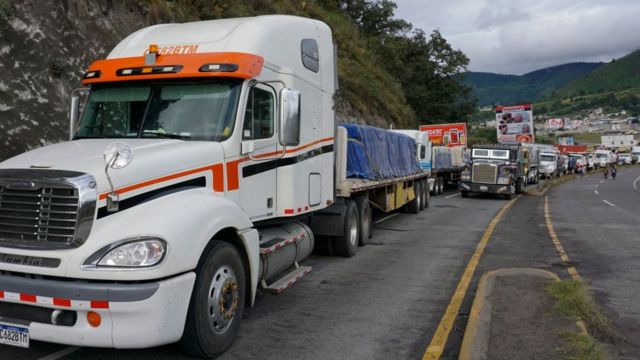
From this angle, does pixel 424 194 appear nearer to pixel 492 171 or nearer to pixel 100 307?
pixel 492 171

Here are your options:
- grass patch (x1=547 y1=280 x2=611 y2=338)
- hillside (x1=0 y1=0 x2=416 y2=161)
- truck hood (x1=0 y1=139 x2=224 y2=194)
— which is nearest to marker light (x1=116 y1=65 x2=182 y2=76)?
truck hood (x1=0 y1=139 x2=224 y2=194)

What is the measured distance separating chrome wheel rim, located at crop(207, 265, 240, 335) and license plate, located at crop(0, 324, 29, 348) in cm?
133

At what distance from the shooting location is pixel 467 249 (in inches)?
414

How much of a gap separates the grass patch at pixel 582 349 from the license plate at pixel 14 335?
13.7 feet

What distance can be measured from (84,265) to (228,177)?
5.71 ft

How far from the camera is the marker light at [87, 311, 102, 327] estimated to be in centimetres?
388

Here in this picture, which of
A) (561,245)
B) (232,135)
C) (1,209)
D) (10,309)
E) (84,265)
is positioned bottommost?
(561,245)

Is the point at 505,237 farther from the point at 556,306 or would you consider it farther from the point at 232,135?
the point at 232,135

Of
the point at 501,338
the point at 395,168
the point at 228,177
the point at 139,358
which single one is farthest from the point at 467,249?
the point at 139,358

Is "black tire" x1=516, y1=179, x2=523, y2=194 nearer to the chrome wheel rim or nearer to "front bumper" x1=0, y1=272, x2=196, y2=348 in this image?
the chrome wheel rim

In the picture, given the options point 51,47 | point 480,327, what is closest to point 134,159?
point 480,327

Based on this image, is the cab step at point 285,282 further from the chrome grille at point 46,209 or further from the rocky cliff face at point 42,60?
the rocky cliff face at point 42,60

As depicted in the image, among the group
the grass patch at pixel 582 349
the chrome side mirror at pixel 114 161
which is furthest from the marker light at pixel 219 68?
the grass patch at pixel 582 349

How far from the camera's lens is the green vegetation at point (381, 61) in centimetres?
2366
